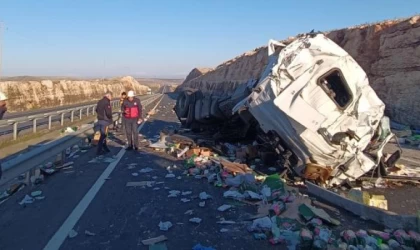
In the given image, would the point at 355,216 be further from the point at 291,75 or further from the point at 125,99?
the point at 125,99

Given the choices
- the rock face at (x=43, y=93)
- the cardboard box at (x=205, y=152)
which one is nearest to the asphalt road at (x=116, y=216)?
the cardboard box at (x=205, y=152)

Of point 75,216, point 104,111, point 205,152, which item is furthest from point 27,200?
point 104,111

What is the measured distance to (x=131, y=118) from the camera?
39.6 ft

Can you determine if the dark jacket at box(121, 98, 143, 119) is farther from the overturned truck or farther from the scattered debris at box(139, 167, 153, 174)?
the overturned truck

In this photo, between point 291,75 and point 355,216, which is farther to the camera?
point 291,75

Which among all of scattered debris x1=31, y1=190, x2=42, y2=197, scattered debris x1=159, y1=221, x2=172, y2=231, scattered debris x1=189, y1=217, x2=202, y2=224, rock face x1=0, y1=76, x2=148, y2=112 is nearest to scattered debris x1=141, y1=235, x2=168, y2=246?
scattered debris x1=159, y1=221, x2=172, y2=231

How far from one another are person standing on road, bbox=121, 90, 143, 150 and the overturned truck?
497 cm

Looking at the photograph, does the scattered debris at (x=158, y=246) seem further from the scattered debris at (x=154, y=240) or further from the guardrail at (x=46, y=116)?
the guardrail at (x=46, y=116)

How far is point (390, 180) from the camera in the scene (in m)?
7.70

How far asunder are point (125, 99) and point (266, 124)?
6.05 metres

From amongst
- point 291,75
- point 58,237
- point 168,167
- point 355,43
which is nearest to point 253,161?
point 168,167

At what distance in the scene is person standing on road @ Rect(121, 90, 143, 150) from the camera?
11.8m

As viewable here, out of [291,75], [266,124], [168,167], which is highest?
[291,75]

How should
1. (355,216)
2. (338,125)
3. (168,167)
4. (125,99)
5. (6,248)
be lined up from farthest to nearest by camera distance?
(125,99), (168,167), (338,125), (355,216), (6,248)
